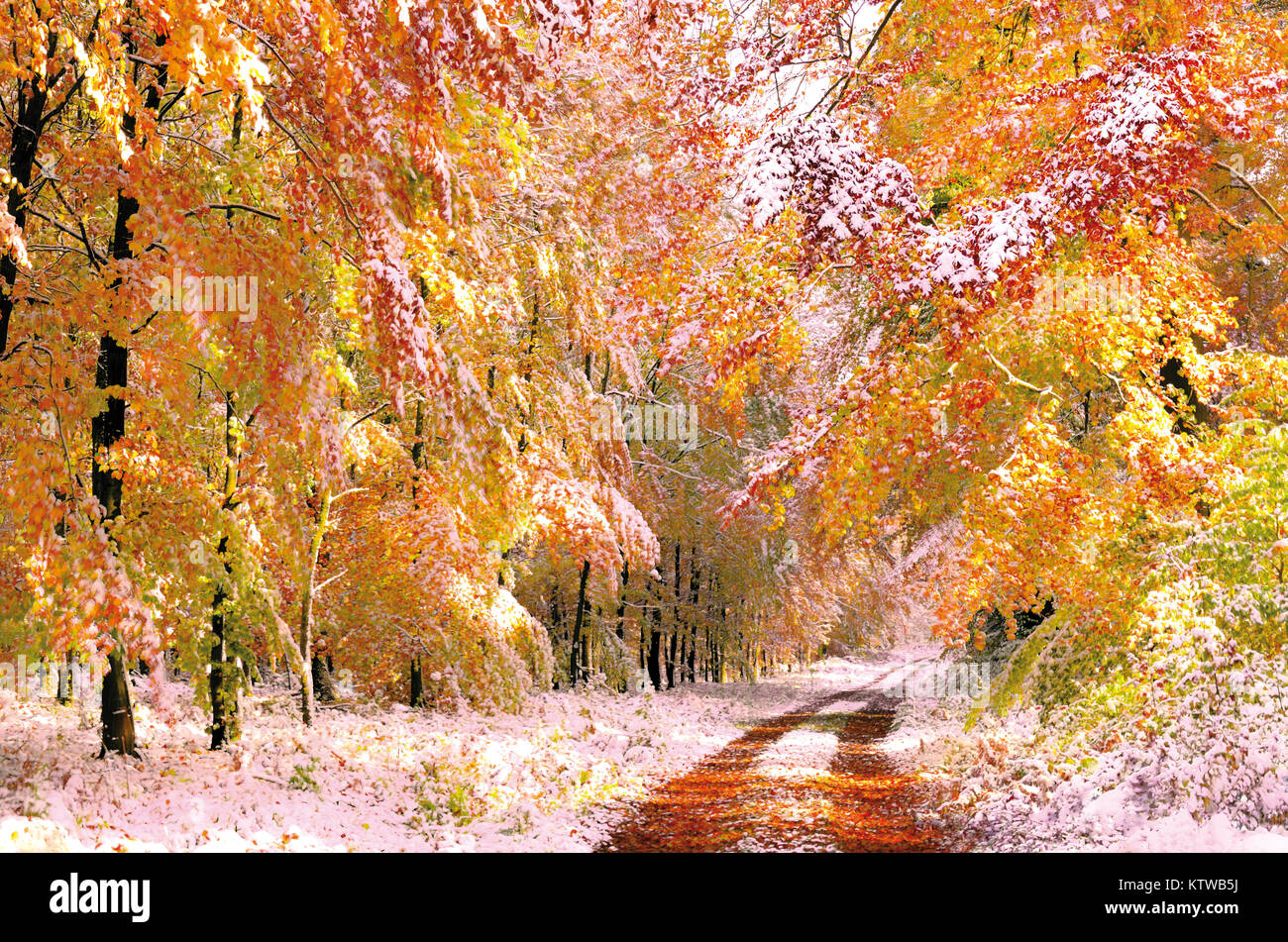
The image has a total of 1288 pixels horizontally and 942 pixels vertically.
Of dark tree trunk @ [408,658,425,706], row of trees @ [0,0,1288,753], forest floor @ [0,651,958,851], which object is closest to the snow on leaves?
row of trees @ [0,0,1288,753]

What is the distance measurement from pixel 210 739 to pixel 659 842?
558cm

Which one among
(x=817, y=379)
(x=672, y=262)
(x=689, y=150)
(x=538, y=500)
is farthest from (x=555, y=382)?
(x=689, y=150)

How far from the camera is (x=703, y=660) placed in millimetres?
39062

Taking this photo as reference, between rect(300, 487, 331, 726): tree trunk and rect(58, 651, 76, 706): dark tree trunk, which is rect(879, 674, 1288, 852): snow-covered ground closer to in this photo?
rect(300, 487, 331, 726): tree trunk

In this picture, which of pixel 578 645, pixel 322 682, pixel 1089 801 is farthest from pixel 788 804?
pixel 578 645

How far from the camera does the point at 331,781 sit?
31.8 feet

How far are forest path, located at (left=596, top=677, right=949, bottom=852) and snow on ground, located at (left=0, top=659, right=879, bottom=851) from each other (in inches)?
23.2

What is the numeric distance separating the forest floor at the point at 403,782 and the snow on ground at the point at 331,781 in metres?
0.03

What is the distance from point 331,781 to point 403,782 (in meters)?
0.82

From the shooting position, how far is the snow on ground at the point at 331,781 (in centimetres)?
697

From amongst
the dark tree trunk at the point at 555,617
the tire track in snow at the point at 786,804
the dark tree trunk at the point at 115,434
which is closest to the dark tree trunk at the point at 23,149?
the dark tree trunk at the point at 115,434

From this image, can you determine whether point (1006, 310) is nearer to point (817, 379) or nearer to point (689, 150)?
point (689, 150)

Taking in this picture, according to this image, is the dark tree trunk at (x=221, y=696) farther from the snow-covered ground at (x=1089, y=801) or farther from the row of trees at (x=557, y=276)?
the snow-covered ground at (x=1089, y=801)

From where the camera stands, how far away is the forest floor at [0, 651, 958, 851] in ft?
23.4
